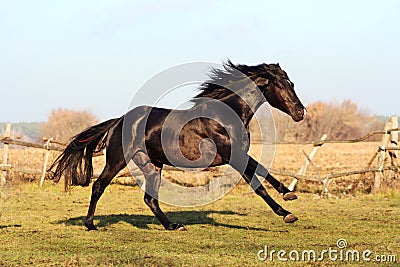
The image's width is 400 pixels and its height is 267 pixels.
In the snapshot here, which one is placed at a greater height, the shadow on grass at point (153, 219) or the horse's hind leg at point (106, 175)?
the horse's hind leg at point (106, 175)

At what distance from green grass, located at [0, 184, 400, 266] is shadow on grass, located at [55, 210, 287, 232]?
16 mm

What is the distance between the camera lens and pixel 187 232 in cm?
748

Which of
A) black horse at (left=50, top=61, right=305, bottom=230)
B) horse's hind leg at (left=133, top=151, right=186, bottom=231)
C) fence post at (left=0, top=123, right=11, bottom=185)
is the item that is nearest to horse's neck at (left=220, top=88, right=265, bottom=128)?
black horse at (left=50, top=61, right=305, bottom=230)

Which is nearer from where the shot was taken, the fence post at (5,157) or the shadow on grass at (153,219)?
the shadow on grass at (153,219)

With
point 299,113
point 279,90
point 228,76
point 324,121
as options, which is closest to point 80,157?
point 228,76

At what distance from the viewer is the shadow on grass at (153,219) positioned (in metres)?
8.33

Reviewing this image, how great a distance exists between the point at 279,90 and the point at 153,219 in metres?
3.13

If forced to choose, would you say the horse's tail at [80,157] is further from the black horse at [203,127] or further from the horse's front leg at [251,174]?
the horse's front leg at [251,174]

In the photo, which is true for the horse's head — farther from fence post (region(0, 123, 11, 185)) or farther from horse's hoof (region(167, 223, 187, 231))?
fence post (region(0, 123, 11, 185))

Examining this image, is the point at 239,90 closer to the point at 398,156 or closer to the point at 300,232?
the point at 300,232

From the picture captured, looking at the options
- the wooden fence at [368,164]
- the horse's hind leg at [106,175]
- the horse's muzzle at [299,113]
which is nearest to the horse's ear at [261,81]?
the horse's muzzle at [299,113]

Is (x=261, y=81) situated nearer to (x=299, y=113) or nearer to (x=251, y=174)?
(x=299, y=113)

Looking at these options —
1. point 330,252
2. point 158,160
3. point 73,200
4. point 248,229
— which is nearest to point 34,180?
point 73,200

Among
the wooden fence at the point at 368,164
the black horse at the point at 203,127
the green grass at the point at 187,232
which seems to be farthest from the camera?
the wooden fence at the point at 368,164
